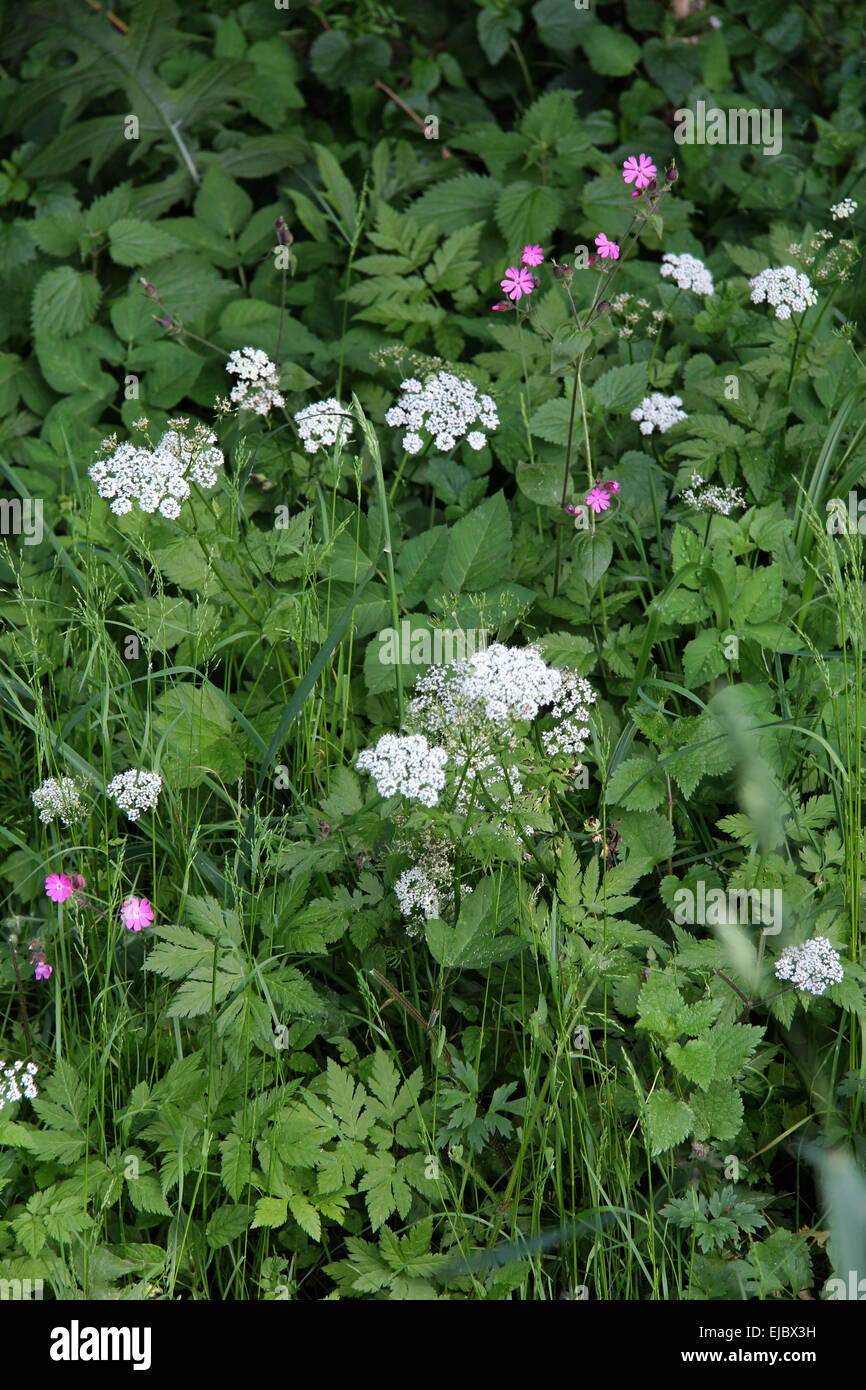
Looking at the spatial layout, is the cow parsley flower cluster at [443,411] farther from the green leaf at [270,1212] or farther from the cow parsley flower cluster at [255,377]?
the green leaf at [270,1212]

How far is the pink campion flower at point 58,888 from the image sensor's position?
6.71 feet

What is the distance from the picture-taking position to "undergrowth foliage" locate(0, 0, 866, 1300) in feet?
6.16

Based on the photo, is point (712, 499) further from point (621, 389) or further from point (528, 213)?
point (528, 213)

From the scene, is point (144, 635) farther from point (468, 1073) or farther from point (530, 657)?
point (468, 1073)

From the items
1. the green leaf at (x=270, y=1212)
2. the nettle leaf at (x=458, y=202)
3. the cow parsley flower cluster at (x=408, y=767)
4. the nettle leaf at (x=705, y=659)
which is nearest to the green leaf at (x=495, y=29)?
the nettle leaf at (x=458, y=202)

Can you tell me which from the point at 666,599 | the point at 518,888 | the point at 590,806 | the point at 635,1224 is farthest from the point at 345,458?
the point at 635,1224

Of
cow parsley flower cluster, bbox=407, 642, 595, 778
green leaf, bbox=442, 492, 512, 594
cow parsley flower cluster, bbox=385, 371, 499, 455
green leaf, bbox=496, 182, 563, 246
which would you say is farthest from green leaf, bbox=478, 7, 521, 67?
cow parsley flower cluster, bbox=407, 642, 595, 778

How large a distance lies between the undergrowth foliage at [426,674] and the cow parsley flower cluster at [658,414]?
1cm

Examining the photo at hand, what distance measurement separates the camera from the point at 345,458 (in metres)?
2.74

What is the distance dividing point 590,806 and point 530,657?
0.65 m

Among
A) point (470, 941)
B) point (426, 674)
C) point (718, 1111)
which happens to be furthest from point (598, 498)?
point (718, 1111)

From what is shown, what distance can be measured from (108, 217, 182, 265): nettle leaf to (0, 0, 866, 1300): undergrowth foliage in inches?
0.6

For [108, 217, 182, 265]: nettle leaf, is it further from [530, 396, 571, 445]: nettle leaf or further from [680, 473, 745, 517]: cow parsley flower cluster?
[680, 473, 745, 517]: cow parsley flower cluster

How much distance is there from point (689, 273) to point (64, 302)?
1776 millimetres
